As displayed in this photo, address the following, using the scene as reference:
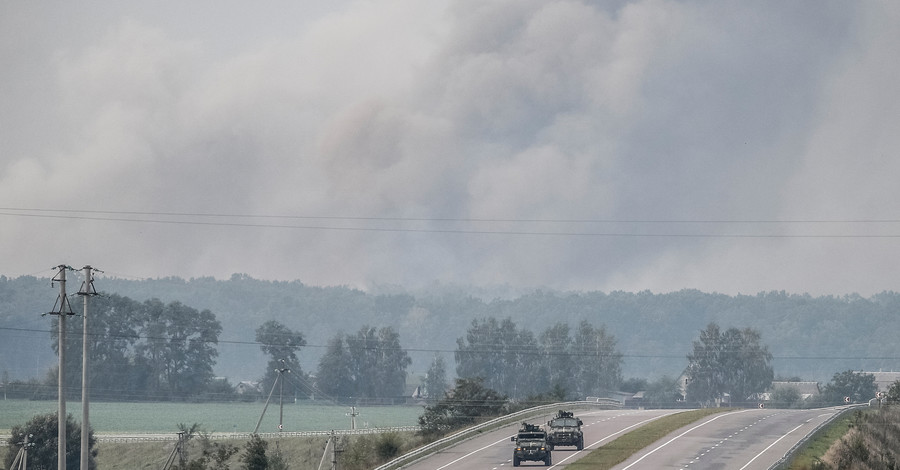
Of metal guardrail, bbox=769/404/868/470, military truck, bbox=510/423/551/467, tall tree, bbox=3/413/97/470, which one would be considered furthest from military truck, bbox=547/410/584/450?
tall tree, bbox=3/413/97/470

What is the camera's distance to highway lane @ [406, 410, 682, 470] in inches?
3423

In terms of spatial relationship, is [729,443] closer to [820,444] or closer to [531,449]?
[820,444]

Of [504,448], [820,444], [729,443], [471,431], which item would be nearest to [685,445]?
[729,443]

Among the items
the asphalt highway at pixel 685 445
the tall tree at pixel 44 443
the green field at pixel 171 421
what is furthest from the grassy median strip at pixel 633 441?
the green field at pixel 171 421

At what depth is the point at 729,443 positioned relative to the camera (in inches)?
3797

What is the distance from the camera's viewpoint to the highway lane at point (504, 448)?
8694cm

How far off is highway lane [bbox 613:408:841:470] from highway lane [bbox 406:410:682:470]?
16.9 ft

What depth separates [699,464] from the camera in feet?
273

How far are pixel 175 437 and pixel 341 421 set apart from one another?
51.5m

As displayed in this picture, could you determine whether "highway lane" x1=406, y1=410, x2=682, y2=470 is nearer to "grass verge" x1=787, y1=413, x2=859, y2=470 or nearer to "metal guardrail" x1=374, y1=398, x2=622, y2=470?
"metal guardrail" x1=374, y1=398, x2=622, y2=470

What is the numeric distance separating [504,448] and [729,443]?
1824 cm

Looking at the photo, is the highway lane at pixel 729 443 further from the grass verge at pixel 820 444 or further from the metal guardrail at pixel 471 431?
the metal guardrail at pixel 471 431

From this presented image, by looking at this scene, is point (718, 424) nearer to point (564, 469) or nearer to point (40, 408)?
point (564, 469)

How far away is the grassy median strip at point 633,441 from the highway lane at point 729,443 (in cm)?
90
